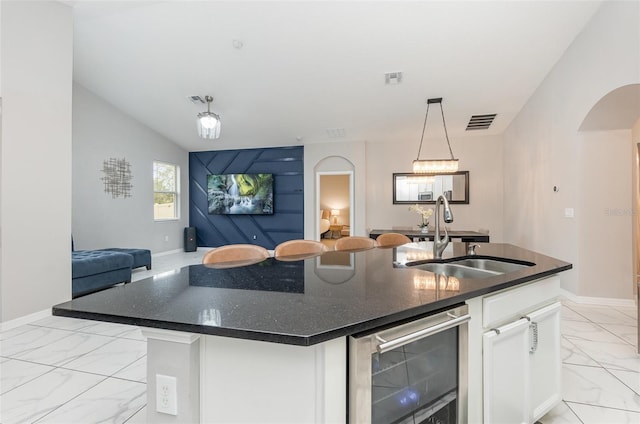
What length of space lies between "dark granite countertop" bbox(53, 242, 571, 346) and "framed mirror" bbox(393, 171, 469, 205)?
5.14 meters

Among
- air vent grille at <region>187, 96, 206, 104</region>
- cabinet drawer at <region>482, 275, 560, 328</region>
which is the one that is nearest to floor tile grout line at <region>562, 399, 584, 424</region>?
cabinet drawer at <region>482, 275, 560, 328</region>

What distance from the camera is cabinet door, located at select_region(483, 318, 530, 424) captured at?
1150 millimetres

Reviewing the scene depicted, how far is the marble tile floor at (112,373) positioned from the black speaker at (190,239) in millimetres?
Answer: 4539

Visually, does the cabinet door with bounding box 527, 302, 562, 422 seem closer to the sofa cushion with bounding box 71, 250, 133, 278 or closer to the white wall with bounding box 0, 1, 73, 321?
the white wall with bounding box 0, 1, 73, 321

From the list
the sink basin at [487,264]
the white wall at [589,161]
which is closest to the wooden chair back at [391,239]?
the sink basin at [487,264]

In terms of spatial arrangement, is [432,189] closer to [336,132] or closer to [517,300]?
[336,132]

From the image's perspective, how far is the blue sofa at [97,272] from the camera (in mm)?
3545

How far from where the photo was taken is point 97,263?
3.77 meters

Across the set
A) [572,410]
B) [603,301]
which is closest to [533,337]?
[572,410]

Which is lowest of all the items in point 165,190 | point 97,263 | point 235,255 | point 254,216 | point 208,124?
point 97,263

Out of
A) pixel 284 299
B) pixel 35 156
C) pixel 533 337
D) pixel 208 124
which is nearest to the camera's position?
pixel 284 299

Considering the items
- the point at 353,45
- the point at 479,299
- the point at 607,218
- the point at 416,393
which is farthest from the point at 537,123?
the point at 416,393

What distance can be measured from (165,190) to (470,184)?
6.88 metres

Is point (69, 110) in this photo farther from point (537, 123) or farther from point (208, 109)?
point (537, 123)
